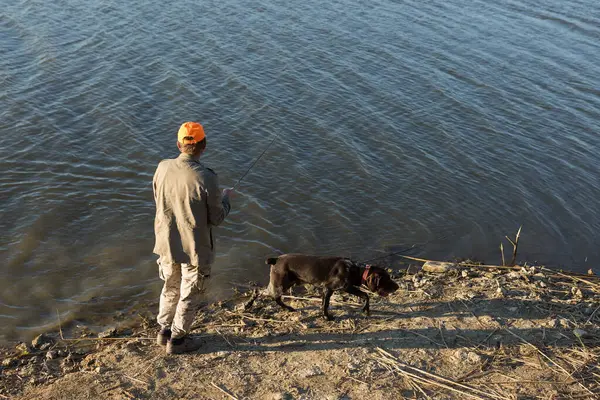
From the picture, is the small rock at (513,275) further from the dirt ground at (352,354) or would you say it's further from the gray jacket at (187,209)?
the gray jacket at (187,209)

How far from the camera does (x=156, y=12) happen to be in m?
18.6

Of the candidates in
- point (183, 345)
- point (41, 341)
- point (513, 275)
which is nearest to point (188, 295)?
point (183, 345)

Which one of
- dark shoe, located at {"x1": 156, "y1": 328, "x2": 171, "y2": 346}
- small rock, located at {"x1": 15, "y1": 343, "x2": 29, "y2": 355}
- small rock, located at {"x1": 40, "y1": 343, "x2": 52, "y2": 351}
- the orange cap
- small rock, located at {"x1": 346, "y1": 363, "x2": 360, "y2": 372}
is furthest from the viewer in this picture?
small rock, located at {"x1": 40, "y1": 343, "x2": 52, "y2": 351}

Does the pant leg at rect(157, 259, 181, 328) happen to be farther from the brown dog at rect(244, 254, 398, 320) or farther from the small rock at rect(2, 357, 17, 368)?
the small rock at rect(2, 357, 17, 368)

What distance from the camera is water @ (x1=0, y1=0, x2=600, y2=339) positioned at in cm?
923

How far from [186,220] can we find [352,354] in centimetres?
253

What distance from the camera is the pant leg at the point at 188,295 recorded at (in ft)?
19.1

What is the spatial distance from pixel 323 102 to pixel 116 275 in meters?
7.86

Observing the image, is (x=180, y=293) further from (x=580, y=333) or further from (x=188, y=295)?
(x=580, y=333)

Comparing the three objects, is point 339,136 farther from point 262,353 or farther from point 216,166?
point 262,353

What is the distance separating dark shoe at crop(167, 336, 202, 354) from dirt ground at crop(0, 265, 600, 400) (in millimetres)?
82

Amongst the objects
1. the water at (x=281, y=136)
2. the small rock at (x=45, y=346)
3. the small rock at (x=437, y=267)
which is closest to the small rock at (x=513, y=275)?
the small rock at (x=437, y=267)

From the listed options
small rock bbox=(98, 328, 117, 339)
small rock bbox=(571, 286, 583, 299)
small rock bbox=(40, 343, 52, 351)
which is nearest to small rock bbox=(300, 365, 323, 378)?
small rock bbox=(98, 328, 117, 339)

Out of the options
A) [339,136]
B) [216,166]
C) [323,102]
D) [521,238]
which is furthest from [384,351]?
[323,102]
